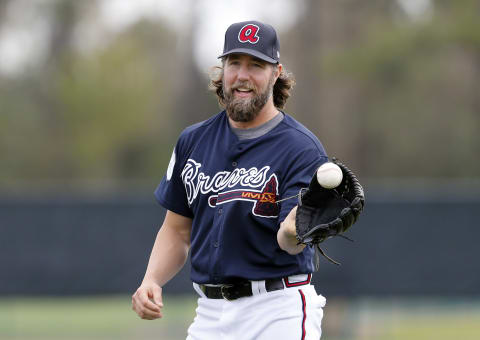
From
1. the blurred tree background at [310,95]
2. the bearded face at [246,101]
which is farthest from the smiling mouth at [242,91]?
the blurred tree background at [310,95]

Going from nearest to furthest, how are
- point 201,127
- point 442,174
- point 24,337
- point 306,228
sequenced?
point 306,228 < point 201,127 < point 24,337 < point 442,174

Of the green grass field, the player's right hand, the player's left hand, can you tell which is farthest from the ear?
the green grass field

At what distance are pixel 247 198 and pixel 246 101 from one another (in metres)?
0.43

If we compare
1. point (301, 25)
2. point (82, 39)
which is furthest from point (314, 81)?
point (82, 39)

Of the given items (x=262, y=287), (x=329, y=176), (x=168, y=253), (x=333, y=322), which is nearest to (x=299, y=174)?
(x=329, y=176)

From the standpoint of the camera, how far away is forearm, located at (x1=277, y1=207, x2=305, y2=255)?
3.25m

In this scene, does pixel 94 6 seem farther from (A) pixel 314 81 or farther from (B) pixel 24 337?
(B) pixel 24 337

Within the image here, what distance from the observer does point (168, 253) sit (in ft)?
13.0

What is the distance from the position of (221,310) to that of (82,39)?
2617 centimetres

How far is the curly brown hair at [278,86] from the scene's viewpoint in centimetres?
402

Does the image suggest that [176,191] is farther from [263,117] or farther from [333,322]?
[333,322]

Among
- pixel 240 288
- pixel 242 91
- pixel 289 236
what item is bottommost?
pixel 240 288

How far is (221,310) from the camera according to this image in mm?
3678

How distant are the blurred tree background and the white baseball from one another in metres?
18.9
